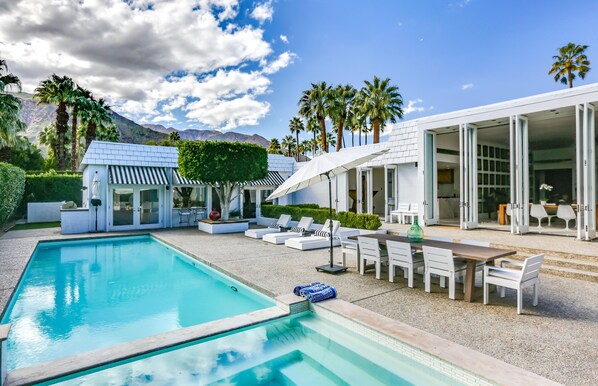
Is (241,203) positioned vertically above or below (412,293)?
above

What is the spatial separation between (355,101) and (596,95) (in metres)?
25.6

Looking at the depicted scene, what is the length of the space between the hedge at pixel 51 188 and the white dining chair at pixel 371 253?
27315mm

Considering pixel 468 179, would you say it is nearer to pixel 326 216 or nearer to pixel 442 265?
pixel 326 216

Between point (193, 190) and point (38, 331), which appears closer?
point (38, 331)

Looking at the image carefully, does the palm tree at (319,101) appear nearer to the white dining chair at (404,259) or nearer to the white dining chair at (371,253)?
the white dining chair at (371,253)

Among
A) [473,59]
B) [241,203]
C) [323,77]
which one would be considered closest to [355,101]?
[323,77]

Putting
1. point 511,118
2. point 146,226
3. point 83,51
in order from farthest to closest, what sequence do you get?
point 146,226, point 83,51, point 511,118

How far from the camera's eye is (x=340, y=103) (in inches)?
1393

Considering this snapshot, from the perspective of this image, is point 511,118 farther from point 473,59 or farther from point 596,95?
point 473,59

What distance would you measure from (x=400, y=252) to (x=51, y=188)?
2912cm

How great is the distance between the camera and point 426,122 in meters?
15.4

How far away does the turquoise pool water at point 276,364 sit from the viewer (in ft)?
13.4

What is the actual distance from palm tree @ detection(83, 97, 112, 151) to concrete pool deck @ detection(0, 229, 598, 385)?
24.3 m

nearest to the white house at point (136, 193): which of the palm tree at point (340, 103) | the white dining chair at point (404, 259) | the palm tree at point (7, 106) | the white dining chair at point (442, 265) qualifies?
the palm tree at point (7, 106)
